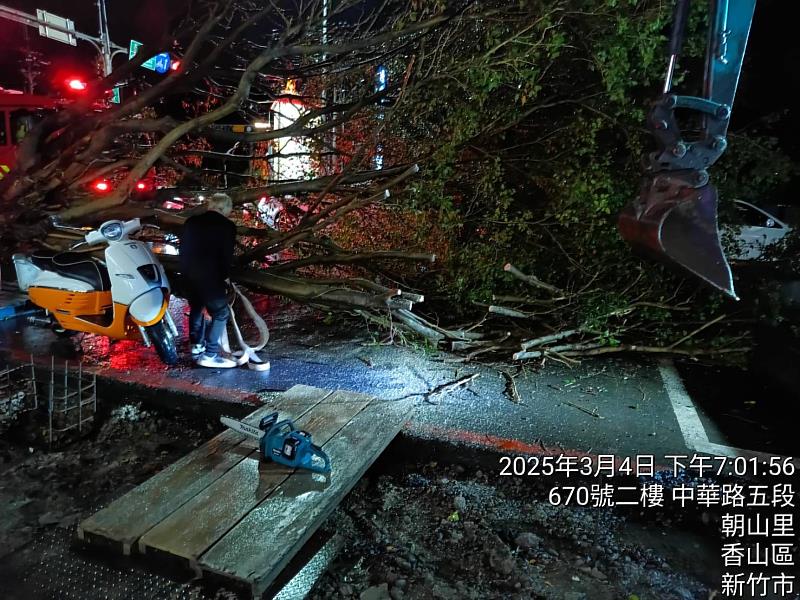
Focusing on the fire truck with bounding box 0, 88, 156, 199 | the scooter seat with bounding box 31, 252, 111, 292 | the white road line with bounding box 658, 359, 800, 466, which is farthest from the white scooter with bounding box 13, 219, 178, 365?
the fire truck with bounding box 0, 88, 156, 199

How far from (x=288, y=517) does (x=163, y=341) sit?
300 cm

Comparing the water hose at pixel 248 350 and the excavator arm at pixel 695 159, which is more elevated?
the excavator arm at pixel 695 159

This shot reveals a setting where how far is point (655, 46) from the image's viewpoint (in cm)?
540

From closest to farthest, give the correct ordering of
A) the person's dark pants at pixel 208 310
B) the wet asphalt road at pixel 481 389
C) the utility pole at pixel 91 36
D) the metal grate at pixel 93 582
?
the metal grate at pixel 93 582
the wet asphalt road at pixel 481 389
the person's dark pants at pixel 208 310
the utility pole at pixel 91 36

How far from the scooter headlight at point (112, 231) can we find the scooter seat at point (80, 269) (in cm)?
43

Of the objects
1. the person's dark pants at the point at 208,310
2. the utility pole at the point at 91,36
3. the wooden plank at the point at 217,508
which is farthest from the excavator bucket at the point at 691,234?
the utility pole at the point at 91,36

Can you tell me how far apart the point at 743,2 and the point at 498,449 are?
3.14m

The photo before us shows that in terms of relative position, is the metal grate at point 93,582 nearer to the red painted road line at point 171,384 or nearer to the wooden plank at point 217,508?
the wooden plank at point 217,508

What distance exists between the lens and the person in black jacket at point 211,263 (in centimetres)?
495

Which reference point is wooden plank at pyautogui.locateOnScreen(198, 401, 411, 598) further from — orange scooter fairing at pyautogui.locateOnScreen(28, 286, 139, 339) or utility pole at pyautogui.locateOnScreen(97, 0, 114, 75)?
utility pole at pyautogui.locateOnScreen(97, 0, 114, 75)

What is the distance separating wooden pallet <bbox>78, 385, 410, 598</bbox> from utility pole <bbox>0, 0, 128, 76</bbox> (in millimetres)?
14607

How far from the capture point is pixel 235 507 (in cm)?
286

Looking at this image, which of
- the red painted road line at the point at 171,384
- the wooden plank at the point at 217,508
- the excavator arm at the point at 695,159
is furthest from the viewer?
the red painted road line at the point at 171,384

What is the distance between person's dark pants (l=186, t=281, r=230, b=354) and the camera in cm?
506
